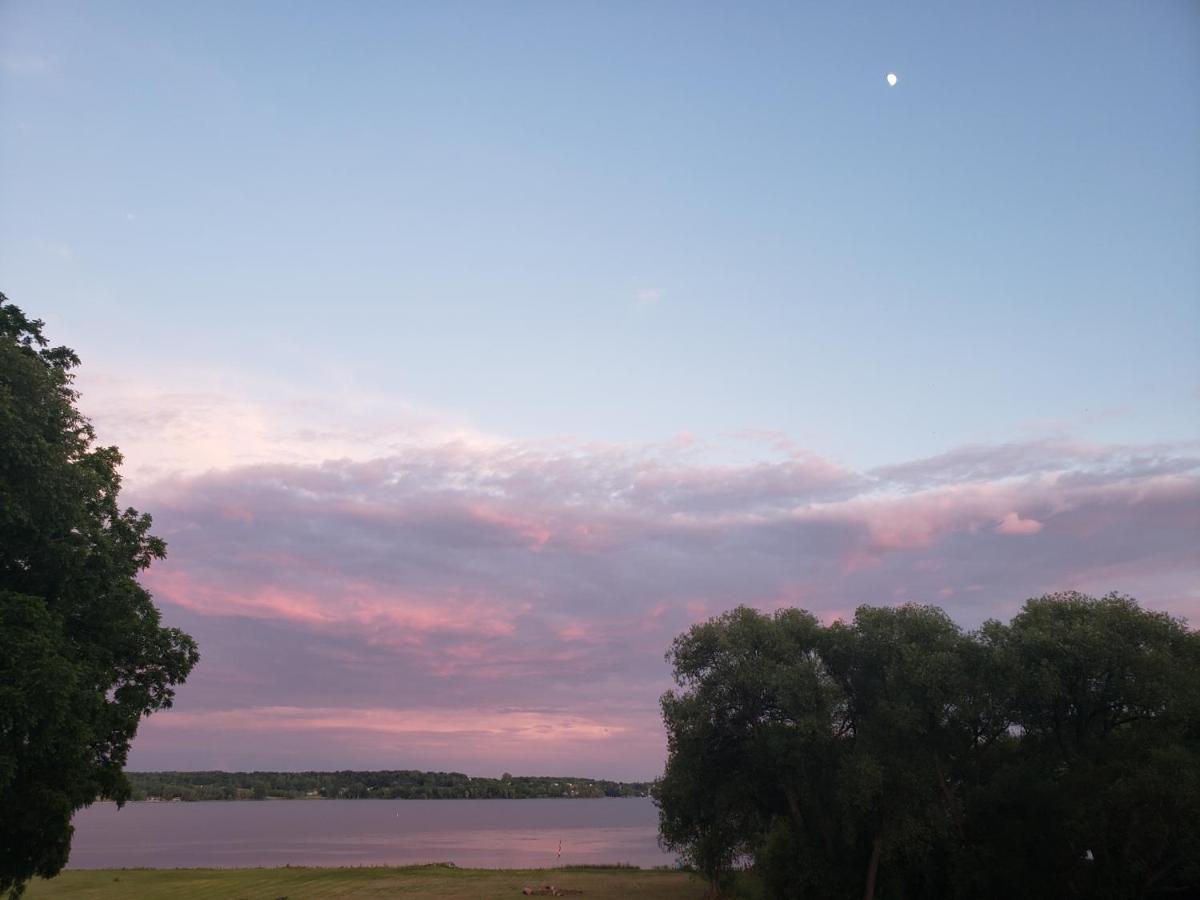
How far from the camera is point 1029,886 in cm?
3631

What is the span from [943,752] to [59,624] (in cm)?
3551

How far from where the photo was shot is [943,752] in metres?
40.1

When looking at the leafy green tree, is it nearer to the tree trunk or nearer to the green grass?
the tree trunk

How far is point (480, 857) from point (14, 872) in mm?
106400

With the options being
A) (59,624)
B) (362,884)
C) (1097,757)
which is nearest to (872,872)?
(1097,757)

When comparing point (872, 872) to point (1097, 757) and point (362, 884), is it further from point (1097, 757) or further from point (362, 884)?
point (362, 884)

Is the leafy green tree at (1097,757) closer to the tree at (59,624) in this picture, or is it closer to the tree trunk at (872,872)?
the tree trunk at (872,872)

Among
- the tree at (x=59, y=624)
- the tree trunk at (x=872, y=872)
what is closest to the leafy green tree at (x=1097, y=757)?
the tree trunk at (x=872, y=872)

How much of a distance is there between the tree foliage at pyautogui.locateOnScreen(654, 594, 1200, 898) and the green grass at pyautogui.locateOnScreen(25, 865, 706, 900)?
16.3 m

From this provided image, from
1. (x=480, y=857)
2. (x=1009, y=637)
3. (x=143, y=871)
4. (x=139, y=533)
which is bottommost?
(x=480, y=857)

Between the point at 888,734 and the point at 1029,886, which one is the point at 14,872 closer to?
the point at 888,734

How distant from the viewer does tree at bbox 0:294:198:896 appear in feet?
72.3

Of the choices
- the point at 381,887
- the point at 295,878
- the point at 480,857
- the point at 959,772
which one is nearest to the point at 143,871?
the point at 295,878

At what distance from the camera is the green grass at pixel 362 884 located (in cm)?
5712
